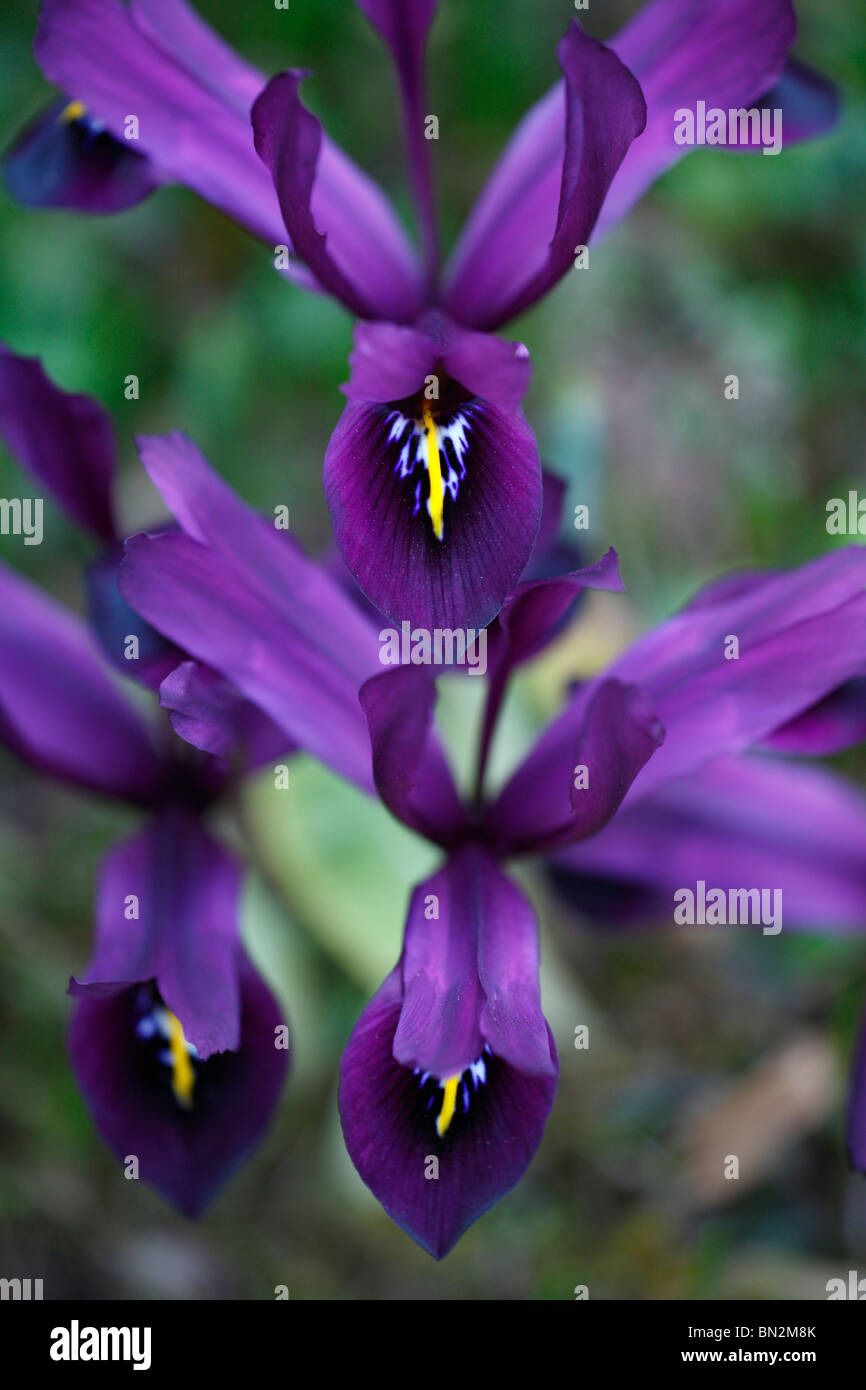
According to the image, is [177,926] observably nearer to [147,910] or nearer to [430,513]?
[147,910]

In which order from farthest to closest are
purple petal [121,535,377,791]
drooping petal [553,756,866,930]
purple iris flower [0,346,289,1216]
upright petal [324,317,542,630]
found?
drooping petal [553,756,866,930] → purple iris flower [0,346,289,1216] → purple petal [121,535,377,791] → upright petal [324,317,542,630]

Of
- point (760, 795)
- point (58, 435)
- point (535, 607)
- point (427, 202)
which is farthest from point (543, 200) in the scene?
point (760, 795)

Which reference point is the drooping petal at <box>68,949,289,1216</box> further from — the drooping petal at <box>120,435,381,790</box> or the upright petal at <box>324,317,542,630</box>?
the upright petal at <box>324,317,542,630</box>

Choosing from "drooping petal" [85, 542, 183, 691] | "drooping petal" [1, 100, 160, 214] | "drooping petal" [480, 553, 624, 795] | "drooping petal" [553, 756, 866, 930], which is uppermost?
"drooping petal" [1, 100, 160, 214]

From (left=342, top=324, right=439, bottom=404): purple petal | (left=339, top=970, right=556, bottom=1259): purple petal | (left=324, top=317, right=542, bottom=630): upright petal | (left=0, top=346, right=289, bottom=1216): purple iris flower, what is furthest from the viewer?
(left=0, top=346, right=289, bottom=1216): purple iris flower

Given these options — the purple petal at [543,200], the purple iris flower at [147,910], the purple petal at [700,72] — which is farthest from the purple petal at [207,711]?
the purple petal at [700,72]

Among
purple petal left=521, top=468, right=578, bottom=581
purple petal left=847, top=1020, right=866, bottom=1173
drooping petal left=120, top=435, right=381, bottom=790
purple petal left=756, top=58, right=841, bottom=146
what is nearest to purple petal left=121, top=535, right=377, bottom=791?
drooping petal left=120, top=435, right=381, bottom=790

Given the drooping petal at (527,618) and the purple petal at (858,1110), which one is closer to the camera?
the drooping petal at (527,618)

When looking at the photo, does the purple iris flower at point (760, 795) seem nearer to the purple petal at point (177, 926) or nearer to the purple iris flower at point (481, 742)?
the purple iris flower at point (481, 742)
